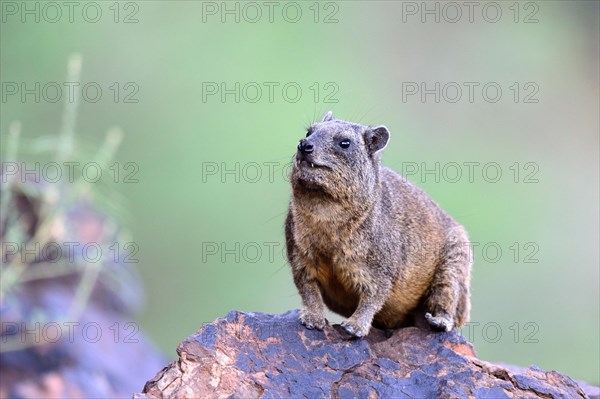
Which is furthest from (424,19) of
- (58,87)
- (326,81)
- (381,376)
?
(381,376)

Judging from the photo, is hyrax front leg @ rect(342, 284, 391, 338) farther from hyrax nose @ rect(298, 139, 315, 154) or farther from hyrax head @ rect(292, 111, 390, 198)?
hyrax nose @ rect(298, 139, 315, 154)

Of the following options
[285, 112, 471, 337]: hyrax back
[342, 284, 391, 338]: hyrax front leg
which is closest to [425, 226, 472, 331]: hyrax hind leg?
[285, 112, 471, 337]: hyrax back

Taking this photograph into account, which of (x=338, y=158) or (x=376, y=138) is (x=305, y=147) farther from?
(x=376, y=138)

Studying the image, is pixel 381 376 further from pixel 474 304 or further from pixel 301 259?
pixel 474 304

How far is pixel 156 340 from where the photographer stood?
1080 centimetres

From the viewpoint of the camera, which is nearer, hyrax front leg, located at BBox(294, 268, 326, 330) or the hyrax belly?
hyrax front leg, located at BBox(294, 268, 326, 330)

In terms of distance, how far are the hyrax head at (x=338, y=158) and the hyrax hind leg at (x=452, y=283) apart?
915 millimetres

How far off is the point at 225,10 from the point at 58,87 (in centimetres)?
228

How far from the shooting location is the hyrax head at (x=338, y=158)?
5637mm

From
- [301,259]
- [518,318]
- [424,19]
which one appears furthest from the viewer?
[424,19]

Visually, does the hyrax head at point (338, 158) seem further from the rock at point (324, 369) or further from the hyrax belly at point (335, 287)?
the rock at point (324, 369)

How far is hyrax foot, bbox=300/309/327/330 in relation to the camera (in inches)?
225

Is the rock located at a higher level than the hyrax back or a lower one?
lower

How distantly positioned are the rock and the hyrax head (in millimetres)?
960
